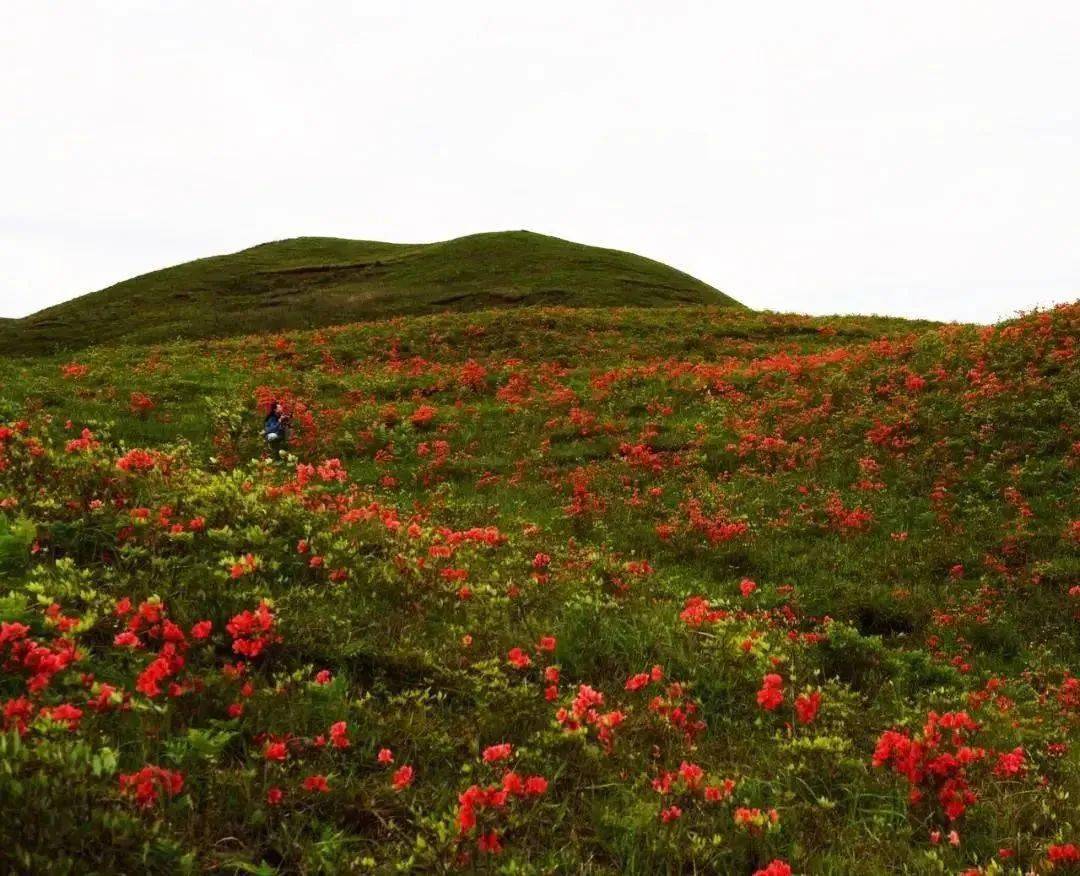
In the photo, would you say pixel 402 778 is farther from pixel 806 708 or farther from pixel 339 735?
pixel 806 708

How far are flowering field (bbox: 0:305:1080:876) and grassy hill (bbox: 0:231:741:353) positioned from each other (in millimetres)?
39467

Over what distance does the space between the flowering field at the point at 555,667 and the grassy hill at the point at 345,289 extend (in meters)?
39.5

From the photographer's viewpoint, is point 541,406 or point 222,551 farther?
point 541,406

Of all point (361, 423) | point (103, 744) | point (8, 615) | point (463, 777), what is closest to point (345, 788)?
point (463, 777)

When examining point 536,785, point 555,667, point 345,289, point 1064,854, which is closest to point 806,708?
point 1064,854

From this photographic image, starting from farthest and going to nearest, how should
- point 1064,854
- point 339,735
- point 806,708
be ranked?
point 806,708 → point 339,735 → point 1064,854

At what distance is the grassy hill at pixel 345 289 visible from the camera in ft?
169

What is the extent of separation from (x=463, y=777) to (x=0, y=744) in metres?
2.69

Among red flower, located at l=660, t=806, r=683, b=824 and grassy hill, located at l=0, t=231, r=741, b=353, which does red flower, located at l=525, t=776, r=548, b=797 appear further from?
grassy hill, located at l=0, t=231, r=741, b=353

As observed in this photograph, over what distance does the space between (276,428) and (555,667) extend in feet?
55.1

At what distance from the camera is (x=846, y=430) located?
18094 millimetres

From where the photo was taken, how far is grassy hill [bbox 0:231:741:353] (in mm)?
51625

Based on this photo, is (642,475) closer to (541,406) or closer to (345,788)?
(541,406)

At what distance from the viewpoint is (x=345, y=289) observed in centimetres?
5922
